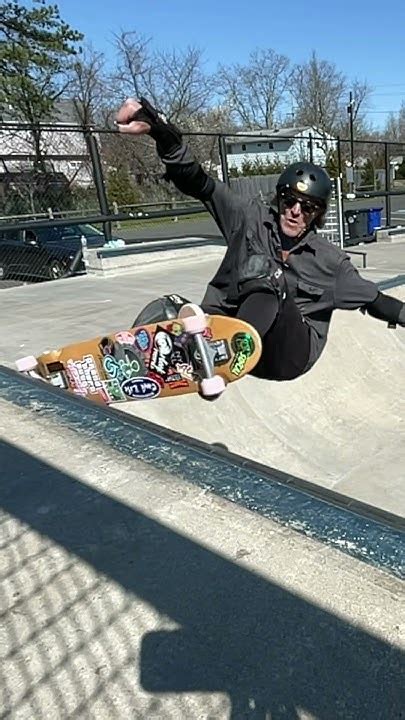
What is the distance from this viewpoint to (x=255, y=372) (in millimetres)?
3037

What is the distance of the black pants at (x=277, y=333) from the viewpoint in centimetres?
267

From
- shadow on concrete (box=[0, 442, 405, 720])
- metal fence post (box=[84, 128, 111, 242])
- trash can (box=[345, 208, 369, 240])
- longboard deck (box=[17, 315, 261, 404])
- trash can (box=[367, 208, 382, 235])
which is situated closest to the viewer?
shadow on concrete (box=[0, 442, 405, 720])

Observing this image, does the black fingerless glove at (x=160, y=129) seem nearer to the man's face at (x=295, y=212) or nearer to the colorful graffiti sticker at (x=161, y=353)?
the man's face at (x=295, y=212)

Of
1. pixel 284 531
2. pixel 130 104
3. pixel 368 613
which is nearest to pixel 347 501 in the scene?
pixel 284 531

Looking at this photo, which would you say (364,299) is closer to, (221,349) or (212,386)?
(221,349)

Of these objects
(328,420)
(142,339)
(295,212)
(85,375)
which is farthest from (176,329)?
(328,420)

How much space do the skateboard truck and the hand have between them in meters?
0.90

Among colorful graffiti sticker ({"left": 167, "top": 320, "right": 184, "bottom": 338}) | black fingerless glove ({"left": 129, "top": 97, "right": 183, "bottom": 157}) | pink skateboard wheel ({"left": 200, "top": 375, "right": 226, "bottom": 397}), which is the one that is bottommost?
pink skateboard wheel ({"left": 200, "top": 375, "right": 226, "bottom": 397})

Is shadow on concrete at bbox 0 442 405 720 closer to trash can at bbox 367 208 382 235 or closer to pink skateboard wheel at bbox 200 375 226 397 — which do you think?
pink skateboard wheel at bbox 200 375 226 397

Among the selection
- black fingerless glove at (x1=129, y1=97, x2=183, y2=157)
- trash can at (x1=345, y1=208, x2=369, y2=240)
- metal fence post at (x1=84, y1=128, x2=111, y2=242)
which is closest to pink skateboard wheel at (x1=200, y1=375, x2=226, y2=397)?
black fingerless glove at (x1=129, y1=97, x2=183, y2=157)

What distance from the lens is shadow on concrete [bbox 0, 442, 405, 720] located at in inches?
46.8

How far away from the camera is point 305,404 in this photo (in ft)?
15.2

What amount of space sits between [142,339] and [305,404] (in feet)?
6.79

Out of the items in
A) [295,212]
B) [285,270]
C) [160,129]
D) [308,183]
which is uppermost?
[160,129]
